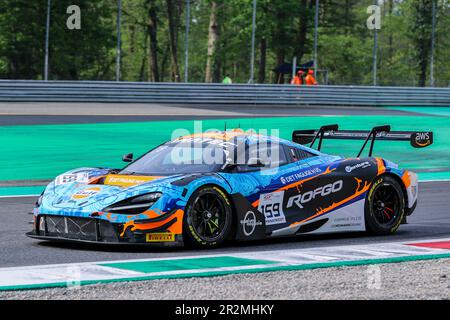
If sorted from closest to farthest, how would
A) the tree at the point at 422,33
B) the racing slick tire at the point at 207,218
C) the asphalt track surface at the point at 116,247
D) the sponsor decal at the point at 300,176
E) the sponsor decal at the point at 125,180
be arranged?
the asphalt track surface at the point at 116,247 → the racing slick tire at the point at 207,218 → the sponsor decal at the point at 125,180 → the sponsor decal at the point at 300,176 → the tree at the point at 422,33

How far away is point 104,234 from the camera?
30.7 ft

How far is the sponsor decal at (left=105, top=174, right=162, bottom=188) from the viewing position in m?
9.69

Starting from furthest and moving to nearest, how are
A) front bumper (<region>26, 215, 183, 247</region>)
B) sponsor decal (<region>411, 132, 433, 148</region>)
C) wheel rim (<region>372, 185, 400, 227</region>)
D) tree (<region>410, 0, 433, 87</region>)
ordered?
1. tree (<region>410, 0, 433, 87</region>)
2. sponsor decal (<region>411, 132, 433, 148</region>)
3. wheel rim (<region>372, 185, 400, 227</region>)
4. front bumper (<region>26, 215, 183, 247</region>)

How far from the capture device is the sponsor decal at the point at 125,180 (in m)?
9.69

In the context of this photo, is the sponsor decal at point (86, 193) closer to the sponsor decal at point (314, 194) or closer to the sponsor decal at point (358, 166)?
the sponsor decal at point (314, 194)

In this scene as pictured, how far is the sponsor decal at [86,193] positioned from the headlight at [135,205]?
33 cm

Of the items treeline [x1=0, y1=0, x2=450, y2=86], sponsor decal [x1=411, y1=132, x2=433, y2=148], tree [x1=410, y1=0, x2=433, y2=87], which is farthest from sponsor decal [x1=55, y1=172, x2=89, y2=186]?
tree [x1=410, y1=0, x2=433, y2=87]

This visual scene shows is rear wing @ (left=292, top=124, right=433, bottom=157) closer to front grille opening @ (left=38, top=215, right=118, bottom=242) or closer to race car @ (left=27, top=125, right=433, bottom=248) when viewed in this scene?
race car @ (left=27, top=125, right=433, bottom=248)

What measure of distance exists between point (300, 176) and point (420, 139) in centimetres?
182

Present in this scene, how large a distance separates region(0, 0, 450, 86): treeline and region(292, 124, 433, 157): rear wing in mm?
41087

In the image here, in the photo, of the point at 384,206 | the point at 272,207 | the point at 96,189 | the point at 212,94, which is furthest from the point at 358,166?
the point at 212,94

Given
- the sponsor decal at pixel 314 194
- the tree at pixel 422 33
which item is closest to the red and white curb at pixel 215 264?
the sponsor decal at pixel 314 194

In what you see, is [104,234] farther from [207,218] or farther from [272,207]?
[272,207]

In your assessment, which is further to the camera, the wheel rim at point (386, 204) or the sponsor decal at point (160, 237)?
the wheel rim at point (386, 204)
